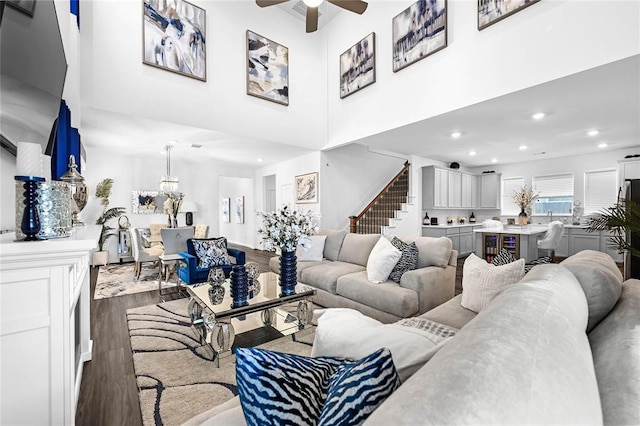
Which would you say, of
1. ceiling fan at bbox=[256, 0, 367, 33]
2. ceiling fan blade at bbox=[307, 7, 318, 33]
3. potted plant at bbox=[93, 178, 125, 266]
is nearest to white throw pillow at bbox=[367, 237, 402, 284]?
ceiling fan at bbox=[256, 0, 367, 33]

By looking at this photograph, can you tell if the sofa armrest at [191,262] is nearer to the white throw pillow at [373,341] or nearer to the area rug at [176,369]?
the area rug at [176,369]

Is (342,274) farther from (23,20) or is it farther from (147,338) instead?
(23,20)

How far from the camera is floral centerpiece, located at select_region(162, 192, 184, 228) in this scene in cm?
708

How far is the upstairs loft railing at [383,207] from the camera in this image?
628cm

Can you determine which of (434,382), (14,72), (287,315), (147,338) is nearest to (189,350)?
(147,338)

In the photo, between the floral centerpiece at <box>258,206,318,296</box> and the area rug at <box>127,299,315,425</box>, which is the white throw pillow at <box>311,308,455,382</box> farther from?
the floral centerpiece at <box>258,206,318,296</box>

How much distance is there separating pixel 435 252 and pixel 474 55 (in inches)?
104

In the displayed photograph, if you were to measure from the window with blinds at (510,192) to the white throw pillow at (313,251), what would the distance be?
21.4ft

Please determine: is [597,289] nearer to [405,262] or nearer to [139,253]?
[405,262]

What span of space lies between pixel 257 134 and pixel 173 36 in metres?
1.85

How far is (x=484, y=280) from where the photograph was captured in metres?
1.91

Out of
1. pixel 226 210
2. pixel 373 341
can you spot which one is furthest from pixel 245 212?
pixel 373 341

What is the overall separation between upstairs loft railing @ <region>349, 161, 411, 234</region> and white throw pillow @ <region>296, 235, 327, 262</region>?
2034mm

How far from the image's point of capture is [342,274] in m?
3.35
